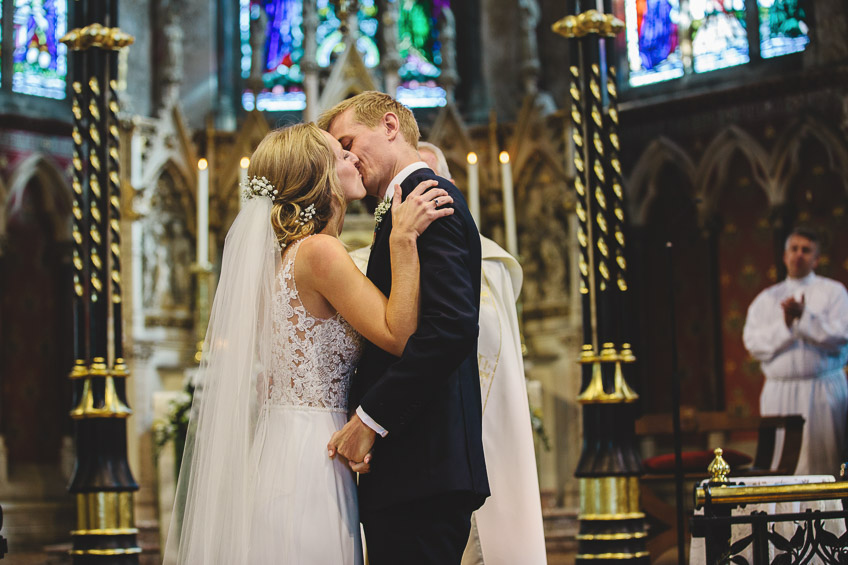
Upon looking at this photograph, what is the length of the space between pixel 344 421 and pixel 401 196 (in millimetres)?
605

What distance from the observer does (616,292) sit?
5281 mm

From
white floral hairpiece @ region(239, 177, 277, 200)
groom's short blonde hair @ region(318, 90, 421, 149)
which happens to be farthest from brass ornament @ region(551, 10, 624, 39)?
white floral hairpiece @ region(239, 177, 277, 200)

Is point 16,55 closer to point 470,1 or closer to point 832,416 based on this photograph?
point 470,1

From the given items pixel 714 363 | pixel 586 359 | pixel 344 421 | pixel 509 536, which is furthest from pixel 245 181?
pixel 714 363

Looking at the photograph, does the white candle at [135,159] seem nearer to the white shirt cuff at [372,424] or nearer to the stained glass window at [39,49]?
the stained glass window at [39,49]

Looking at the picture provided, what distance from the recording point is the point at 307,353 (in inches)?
111

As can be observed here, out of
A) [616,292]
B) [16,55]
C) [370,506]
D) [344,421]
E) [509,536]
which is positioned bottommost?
[509,536]

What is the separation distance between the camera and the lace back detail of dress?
9.29ft

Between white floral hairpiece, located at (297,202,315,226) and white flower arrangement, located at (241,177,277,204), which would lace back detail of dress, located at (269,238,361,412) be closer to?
white floral hairpiece, located at (297,202,315,226)

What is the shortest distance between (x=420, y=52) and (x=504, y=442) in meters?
6.15

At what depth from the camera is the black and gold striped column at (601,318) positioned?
5.04 meters

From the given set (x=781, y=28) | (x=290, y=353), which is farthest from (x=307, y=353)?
(x=781, y=28)

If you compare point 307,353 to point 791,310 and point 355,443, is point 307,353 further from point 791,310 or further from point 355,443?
point 791,310

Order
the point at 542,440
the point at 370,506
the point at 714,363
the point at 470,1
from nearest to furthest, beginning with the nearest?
the point at 370,506
the point at 542,440
the point at 714,363
the point at 470,1
